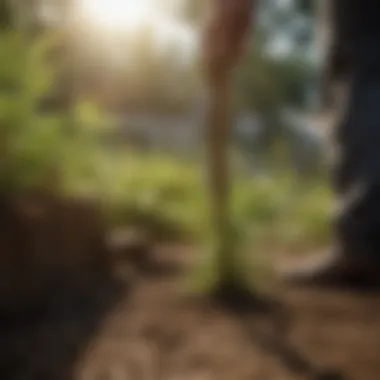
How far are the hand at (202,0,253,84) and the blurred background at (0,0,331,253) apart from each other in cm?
2

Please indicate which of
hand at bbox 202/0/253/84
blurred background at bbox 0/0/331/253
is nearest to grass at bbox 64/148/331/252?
blurred background at bbox 0/0/331/253

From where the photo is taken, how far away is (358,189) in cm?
103

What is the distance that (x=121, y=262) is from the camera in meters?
0.96

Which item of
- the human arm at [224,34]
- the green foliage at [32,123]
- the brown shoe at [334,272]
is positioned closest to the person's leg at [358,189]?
the brown shoe at [334,272]

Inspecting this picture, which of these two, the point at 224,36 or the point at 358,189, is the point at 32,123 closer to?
the point at 224,36

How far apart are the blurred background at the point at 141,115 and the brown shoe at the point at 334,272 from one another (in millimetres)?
25

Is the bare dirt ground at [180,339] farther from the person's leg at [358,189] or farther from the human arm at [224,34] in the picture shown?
the human arm at [224,34]

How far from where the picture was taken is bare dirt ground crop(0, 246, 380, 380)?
2.64ft

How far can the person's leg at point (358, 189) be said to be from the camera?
3.20 feet

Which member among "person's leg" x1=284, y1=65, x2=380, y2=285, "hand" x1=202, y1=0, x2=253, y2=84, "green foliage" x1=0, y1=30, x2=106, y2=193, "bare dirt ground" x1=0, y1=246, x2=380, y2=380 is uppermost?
"hand" x1=202, y1=0, x2=253, y2=84

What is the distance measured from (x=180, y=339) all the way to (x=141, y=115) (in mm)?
250

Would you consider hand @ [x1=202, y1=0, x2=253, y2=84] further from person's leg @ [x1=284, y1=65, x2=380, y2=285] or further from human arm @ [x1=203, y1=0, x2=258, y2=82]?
person's leg @ [x1=284, y1=65, x2=380, y2=285]

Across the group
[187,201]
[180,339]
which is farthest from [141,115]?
[180,339]

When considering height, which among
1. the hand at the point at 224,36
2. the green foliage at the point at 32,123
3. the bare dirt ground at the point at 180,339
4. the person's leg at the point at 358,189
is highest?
the hand at the point at 224,36
